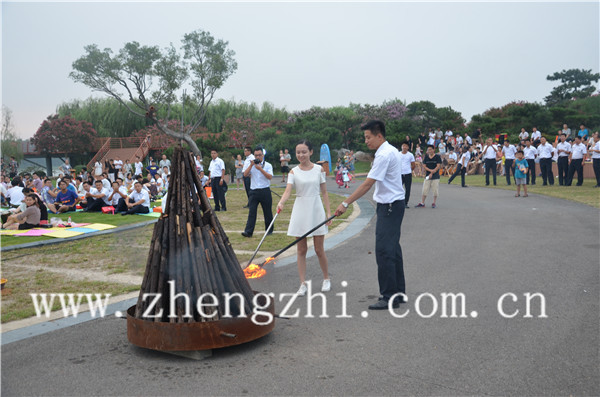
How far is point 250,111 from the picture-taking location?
55.8 meters

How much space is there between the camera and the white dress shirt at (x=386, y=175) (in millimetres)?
5958

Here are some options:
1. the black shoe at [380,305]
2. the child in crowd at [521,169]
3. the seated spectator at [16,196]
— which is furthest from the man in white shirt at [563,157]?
the seated spectator at [16,196]

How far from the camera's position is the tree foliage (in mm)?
47125

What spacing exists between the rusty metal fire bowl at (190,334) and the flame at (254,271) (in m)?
1.40

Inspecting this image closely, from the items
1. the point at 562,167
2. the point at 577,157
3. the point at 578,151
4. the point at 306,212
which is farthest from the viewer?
the point at 562,167

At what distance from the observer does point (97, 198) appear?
17.7m

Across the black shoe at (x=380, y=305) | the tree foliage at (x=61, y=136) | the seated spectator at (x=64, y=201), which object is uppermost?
the tree foliage at (x=61, y=136)

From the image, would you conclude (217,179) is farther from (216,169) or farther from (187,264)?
(187,264)

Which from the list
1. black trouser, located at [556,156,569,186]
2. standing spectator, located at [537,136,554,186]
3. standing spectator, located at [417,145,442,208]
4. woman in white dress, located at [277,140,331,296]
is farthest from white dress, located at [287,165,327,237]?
standing spectator, located at [537,136,554,186]

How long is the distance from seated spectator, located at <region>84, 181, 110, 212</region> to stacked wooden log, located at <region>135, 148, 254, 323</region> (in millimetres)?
13715

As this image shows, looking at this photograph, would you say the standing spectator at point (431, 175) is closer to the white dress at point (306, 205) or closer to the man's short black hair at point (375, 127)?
the white dress at point (306, 205)

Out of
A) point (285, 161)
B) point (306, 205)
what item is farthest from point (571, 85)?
point (306, 205)

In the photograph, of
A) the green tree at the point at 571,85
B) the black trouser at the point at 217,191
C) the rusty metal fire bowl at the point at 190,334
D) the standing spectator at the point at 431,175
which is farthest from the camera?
the green tree at the point at 571,85

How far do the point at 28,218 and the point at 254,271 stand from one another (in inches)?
368
